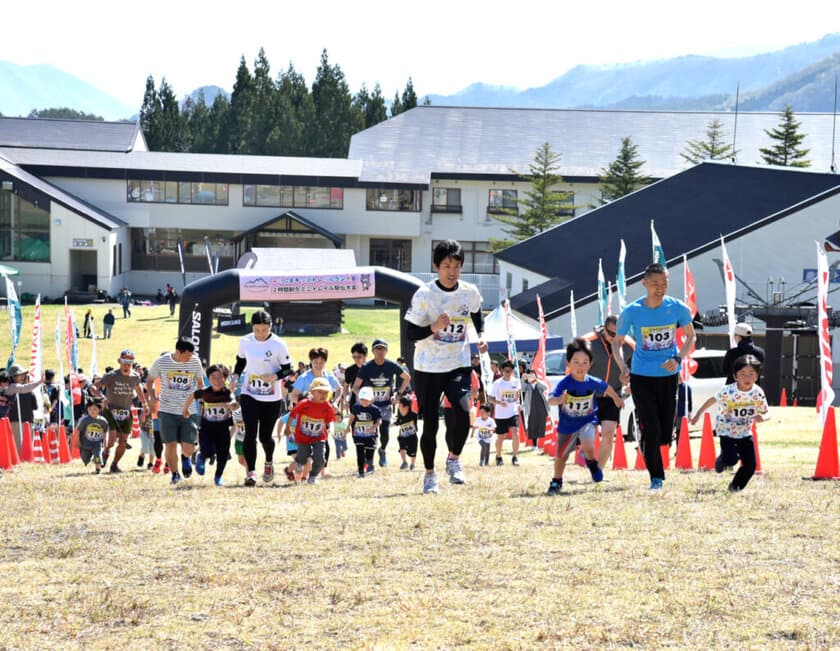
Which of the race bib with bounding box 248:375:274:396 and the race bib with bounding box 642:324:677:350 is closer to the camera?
the race bib with bounding box 642:324:677:350

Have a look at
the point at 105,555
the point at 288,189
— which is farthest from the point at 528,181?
the point at 105,555

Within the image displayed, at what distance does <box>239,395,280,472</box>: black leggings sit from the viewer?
11734mm

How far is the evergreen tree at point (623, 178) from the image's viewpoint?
6388cm

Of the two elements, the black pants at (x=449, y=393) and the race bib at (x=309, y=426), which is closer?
the black pants at (x=449, y=393)

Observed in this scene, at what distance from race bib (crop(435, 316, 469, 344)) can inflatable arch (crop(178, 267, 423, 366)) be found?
18734 millimetres

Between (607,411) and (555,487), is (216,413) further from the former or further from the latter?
(555,487)

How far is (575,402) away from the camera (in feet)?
34.6

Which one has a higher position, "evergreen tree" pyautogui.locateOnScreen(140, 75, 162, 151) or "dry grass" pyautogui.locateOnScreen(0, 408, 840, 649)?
"evergreen tree" pyautogui.locateOnScreen(140, 75, 162, 151)

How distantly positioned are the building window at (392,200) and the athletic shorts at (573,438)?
55874 mm

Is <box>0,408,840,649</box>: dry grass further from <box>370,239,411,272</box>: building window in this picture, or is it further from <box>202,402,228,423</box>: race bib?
<box>370,239,411,272</box>: building window

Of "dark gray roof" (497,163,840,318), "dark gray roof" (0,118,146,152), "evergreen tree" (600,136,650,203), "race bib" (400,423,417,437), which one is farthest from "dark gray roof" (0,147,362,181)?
"race bib" (400,423,417,437)

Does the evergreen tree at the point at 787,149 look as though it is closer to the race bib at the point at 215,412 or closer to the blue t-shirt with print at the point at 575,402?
the race bib at the point at 215,412

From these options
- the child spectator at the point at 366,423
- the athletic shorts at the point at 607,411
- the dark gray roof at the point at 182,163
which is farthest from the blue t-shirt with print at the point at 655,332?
the dark gray roof at the point at 182,163

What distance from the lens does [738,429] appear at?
35.4 feet
